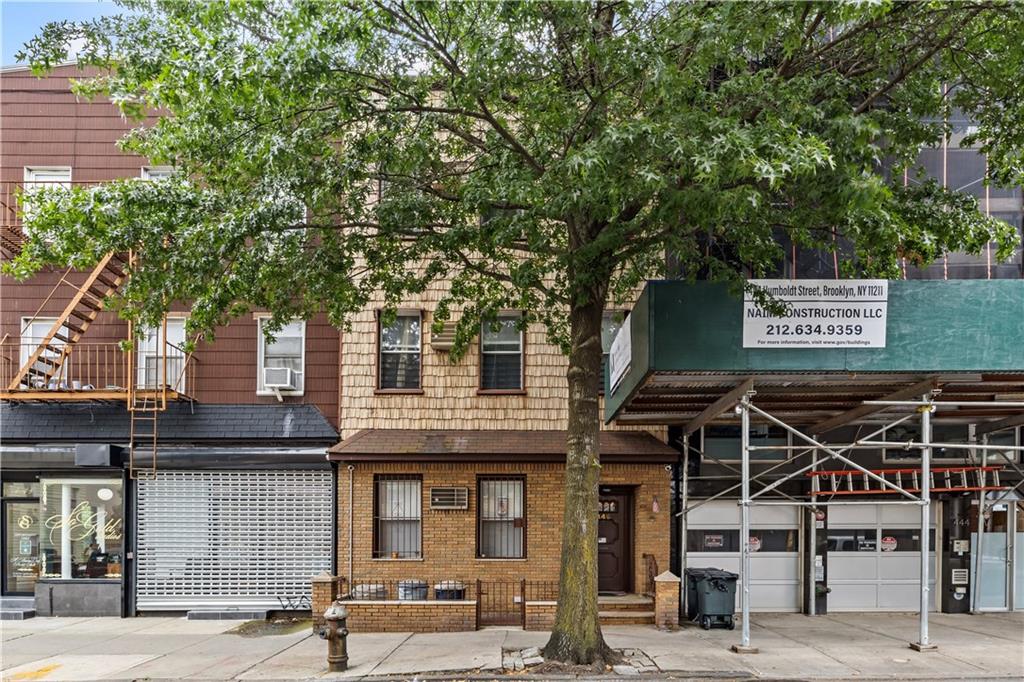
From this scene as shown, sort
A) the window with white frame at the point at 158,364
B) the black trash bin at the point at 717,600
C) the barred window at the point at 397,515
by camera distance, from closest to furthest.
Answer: the black trash bin at the point at 717,600 < the barred window at the point at 397,515 < the window with white frame at the point at 158,364

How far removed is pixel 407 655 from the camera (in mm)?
11492

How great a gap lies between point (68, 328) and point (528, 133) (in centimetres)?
992

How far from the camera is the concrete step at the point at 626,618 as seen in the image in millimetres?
13688

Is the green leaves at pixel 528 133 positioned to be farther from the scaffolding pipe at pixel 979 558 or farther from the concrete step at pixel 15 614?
the concrete step at pixel 15 614

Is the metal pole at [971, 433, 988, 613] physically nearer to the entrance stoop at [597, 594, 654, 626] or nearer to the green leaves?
the green leaves

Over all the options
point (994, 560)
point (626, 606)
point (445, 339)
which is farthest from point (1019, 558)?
point (445, 339)

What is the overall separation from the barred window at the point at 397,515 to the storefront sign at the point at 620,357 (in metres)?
4.25

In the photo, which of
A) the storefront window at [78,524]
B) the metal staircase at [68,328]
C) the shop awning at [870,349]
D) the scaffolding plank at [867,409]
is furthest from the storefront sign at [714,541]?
the metal staircase at [68,328]

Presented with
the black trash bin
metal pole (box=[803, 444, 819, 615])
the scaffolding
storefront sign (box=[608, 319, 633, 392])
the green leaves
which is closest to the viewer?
the green leaves

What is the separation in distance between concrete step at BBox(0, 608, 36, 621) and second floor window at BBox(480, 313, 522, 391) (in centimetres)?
944

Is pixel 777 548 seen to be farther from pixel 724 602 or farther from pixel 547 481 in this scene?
pixel 547 481

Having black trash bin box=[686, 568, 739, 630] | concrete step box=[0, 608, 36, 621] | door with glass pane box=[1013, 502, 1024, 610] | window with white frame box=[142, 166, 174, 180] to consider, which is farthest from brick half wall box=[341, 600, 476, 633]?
→ door with glass pane box=[1013, 502, 1024, 610]

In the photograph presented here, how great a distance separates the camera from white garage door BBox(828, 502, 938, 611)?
1541cm

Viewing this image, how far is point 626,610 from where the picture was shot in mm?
13953
